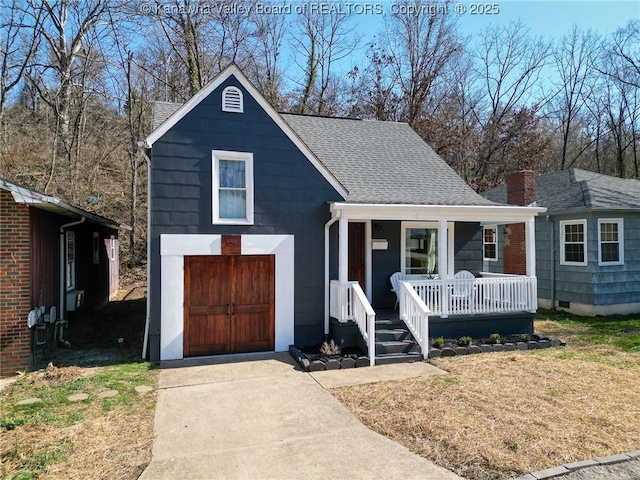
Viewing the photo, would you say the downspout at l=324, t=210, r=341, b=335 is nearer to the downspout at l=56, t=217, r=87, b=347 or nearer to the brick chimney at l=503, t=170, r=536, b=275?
the downspout at l=56, t=217, r=87, b=347

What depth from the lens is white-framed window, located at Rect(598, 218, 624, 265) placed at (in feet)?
42.5

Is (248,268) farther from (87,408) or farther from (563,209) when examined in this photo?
(563,209)

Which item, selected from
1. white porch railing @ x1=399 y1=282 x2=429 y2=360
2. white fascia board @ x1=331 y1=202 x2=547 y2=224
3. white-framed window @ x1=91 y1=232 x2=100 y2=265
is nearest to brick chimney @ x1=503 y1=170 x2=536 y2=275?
white fascia board @ x1=331 y1=202 x2=547 y2=224

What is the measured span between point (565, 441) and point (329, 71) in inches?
926

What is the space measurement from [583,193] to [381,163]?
754 cm

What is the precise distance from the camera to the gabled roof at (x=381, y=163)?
9977mm

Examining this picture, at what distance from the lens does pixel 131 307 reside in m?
14.3

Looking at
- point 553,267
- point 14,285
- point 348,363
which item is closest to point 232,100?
point 14,285

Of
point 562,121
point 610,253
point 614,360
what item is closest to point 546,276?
point 610,253

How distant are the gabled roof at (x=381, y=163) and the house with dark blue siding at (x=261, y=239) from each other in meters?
0.10

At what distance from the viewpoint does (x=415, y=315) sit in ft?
28.3

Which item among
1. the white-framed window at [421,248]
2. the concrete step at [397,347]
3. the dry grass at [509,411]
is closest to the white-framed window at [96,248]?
the white-framed window at [421,248]

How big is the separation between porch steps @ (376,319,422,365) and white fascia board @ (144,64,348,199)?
3030mm

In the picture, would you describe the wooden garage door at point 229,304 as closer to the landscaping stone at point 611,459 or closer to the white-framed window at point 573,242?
the landscaping stone at point 611,459
